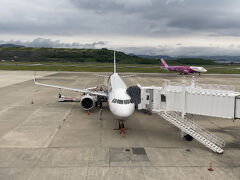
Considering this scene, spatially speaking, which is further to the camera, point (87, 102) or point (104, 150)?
point (87, 102)

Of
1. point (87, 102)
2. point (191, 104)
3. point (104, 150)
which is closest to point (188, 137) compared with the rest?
point (191, 104)

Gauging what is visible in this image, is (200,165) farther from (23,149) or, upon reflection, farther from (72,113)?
(72,113)

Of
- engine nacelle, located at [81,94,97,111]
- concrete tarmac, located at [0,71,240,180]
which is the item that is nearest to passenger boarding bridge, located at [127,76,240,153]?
concrete tarmac, located at [0,71,240,180]

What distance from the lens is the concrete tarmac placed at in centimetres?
1273

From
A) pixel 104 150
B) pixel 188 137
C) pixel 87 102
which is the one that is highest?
pixel 87 102

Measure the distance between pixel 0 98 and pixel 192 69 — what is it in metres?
76.1

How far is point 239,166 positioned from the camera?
13891 millimetres

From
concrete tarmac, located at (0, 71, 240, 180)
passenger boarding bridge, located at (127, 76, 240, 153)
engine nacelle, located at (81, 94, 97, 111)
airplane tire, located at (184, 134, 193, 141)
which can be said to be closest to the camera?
concrete tarmac, located at (0, 71, 240, 180)

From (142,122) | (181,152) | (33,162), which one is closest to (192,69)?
(142,122)

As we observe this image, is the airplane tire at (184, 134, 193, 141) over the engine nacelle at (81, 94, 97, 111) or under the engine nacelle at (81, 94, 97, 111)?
under

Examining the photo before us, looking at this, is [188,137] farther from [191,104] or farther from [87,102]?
[87,102]

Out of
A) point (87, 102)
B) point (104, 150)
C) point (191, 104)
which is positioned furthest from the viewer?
point (87, 102)

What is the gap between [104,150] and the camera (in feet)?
51.6

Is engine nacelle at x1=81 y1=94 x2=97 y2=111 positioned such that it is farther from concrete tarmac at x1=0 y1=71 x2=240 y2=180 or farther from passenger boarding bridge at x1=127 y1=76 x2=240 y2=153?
passenger boarding bridge at x1=127 y1=76 x2=240 y2=153
